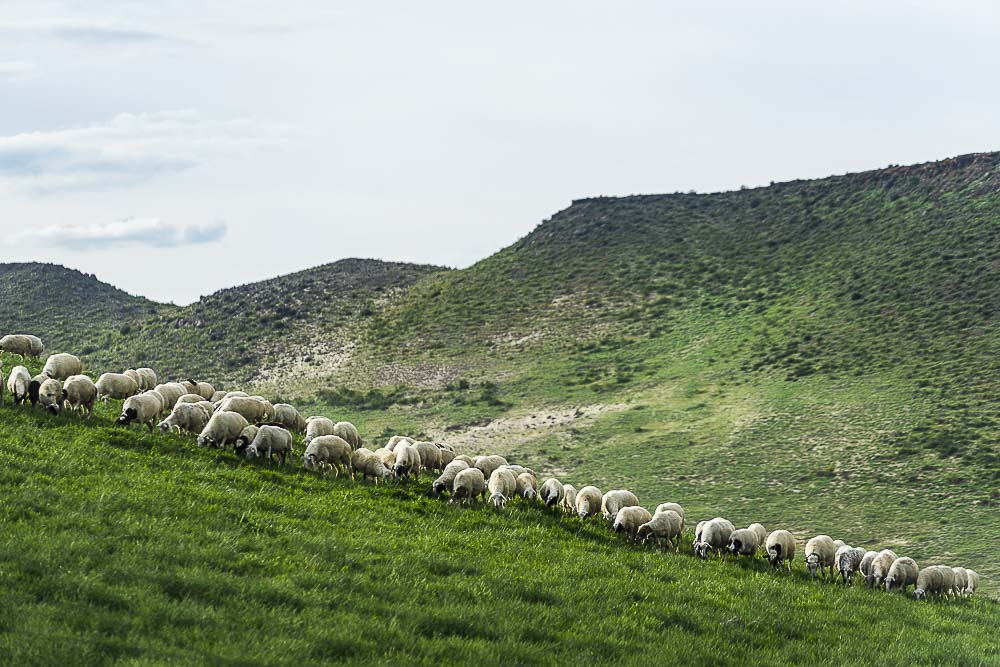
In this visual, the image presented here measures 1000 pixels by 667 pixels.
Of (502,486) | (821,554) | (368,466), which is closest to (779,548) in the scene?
(821,554)

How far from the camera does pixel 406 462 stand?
22.6 m

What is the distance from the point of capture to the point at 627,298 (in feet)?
266

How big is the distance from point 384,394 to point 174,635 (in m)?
59.1

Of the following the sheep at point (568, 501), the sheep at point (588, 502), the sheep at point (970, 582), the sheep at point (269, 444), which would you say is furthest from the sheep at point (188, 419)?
the sheep at point (970, 582)

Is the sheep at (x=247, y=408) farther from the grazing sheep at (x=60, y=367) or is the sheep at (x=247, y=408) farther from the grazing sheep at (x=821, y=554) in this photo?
the grazing sheep at (x=821, y=554)

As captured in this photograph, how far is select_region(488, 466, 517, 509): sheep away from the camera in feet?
69.0

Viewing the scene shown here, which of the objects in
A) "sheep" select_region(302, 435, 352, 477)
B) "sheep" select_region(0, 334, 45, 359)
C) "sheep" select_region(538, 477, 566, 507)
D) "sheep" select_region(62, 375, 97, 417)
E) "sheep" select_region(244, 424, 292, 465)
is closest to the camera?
"sheep" select_region(244, 424, 292, 465)

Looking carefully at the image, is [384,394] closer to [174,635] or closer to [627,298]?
[627,298]

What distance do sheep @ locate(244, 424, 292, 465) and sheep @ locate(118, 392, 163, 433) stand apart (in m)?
2.55

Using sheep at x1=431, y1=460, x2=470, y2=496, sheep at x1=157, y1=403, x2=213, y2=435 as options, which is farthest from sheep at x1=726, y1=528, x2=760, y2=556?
sheep at x1=157, y1=403, x2=213, y2=435

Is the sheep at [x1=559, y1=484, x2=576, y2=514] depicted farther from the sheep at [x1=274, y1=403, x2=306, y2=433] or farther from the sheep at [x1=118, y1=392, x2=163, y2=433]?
the sheep at [x1=118, y1=392, x2=163, y2=433]

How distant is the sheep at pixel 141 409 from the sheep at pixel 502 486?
754 cm

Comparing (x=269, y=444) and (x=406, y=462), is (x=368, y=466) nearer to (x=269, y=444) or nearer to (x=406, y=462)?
(x=406, y=462)

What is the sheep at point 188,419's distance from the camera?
2200cm
